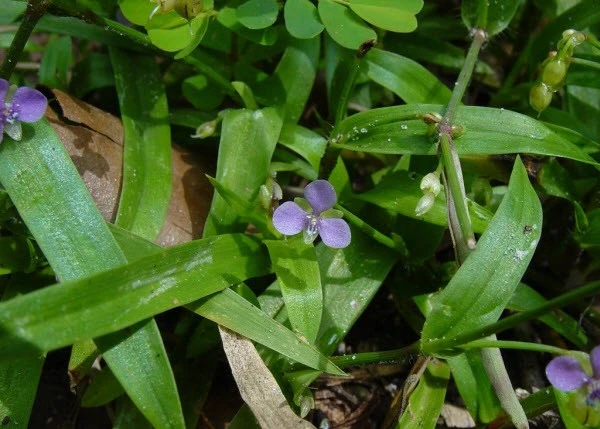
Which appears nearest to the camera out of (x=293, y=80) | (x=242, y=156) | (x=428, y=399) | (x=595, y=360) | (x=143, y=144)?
(x=595, y=360)

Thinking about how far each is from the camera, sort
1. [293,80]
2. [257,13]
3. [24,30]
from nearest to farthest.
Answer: [24,30] < [257,13] < [293,80]

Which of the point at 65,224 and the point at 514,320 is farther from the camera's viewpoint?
the point at 65,224

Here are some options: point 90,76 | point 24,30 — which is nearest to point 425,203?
point 24,30

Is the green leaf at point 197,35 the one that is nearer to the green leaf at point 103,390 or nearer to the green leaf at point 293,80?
the green leaf at point 293,80

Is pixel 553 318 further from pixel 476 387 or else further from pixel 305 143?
pixel 305 143

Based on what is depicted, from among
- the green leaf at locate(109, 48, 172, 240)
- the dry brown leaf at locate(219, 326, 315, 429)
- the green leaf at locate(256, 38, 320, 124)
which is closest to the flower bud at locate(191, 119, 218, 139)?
the green leaf at locate(109, 48, 172, 240)

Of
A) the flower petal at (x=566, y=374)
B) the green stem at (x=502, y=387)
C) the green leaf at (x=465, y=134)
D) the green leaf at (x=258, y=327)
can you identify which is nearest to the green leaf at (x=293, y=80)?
the green leaf at (x=465, y=134)

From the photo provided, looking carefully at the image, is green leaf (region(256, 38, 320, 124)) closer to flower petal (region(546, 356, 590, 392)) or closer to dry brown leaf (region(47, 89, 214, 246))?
dry brown leaf (region(47, 89, 214, 246))
